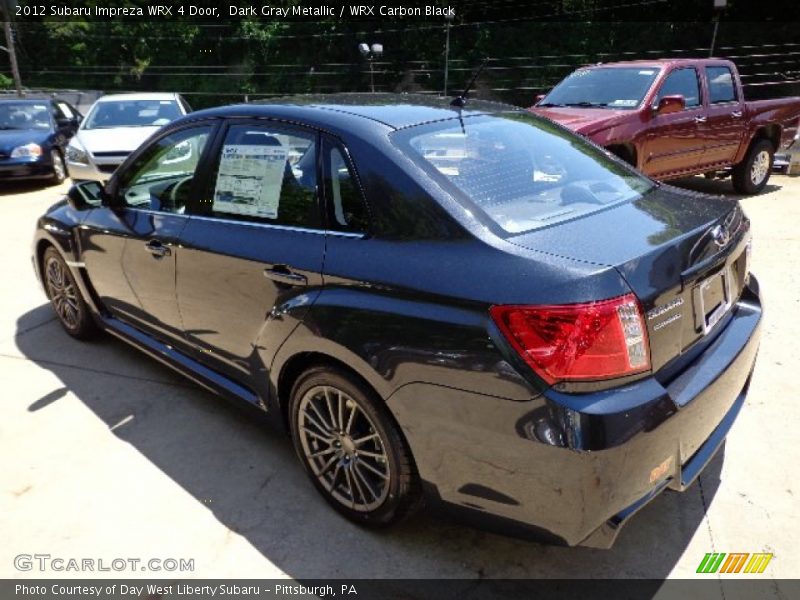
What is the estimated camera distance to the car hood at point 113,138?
27.4 feet

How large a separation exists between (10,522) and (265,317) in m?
1.38

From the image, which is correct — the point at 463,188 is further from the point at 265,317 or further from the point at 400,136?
the point at 265,317

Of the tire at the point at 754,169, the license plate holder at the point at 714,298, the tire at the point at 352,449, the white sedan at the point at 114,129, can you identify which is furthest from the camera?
the tire at the point at 754,169

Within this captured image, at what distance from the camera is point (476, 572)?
2291 millimetres

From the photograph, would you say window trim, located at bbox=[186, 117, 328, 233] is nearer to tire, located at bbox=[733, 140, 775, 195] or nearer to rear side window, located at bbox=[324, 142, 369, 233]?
rear side window, located at bbox=[324, 142, 369, 233]

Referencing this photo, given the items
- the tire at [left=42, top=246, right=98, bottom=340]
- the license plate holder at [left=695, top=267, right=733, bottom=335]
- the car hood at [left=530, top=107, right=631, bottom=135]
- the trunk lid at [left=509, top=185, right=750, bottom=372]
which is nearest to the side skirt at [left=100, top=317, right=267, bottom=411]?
the tire at [left=42, top=246, right=98, bottom=340]

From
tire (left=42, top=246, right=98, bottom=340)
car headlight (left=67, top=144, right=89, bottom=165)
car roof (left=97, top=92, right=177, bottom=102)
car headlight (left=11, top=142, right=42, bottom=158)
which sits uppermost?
car roof (left=97, top=92, right=177, bottom=102)

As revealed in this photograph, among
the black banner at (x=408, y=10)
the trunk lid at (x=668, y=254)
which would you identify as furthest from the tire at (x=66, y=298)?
the black banner at (x=408, y=10)

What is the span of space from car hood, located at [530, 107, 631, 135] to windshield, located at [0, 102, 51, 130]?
29.6ft

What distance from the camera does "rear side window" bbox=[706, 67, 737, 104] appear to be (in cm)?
779

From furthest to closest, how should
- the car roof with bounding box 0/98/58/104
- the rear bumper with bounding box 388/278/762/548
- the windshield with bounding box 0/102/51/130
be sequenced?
the car roof with bounding box 0/98/58/104
the windshield with bounding box 0/102/51/130
the rear bumper with bounding box 388/278/762/548

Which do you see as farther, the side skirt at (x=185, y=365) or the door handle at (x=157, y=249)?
the door handle at (x=157, y=249)

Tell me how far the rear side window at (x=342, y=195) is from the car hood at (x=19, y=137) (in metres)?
9.87

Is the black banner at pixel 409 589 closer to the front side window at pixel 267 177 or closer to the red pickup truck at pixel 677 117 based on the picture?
the front side window at pixel 267 177
